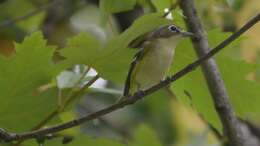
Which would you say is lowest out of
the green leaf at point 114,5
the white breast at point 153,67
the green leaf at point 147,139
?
the green leaf at point 147,139

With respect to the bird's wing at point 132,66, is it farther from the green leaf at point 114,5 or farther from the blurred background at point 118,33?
the blurred background at point 118,33

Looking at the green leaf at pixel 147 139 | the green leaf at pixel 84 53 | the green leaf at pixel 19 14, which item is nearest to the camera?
the green leaf at pixel 84 53

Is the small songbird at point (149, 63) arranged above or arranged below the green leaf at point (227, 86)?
above

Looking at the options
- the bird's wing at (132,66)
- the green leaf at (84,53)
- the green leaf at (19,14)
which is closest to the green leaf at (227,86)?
the bird's wing at (132,66)

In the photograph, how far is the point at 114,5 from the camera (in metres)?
1.29

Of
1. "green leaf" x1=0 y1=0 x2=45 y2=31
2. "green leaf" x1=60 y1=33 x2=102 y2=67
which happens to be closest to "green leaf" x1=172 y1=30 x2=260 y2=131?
"green leaf" x1=60 y1=33 x2=102 y2=67

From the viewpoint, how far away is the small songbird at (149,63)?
1.26m

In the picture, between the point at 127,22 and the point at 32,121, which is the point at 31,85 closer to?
the point at 32,121

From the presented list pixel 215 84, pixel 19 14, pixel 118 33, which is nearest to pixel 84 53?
pixel 215 84

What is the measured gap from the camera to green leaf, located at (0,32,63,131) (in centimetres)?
120

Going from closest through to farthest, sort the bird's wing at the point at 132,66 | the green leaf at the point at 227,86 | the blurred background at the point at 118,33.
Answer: the bird's wing at the point at 132,66
the green leaf at the point at 227,86
the blurred background at the point at 118,33

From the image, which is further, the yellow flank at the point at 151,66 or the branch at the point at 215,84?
the branch at the point at 215,84

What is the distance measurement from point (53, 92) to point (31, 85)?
0.07m

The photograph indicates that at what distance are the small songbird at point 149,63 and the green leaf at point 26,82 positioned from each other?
0.15 meters
